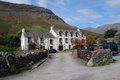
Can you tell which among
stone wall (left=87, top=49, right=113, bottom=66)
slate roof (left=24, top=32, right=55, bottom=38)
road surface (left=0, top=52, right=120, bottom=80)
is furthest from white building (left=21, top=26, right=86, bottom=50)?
road surface (left=0, top=52, right=120, bottom=80)

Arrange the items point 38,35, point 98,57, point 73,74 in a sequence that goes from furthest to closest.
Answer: point 38,35 < point 98,57 < point 73,74

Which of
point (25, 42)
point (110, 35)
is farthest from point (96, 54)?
point (110, 35)

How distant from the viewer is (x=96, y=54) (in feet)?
97.6

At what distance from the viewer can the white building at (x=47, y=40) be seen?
311 feet

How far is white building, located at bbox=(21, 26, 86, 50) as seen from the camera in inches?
3730

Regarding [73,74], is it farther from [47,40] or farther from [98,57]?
[47,40]

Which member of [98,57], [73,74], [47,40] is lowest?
[73,74]

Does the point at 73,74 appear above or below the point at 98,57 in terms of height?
below

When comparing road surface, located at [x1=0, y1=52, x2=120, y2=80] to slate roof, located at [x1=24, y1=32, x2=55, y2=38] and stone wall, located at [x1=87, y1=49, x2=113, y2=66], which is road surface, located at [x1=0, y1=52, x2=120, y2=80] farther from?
slate roof, located at [x1=24, y1=32, x2=55, y2=38]

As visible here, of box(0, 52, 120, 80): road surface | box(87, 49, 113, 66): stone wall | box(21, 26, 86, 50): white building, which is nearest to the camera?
box(0, 52, 120, 80): road surface

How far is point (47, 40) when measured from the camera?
96.8 m

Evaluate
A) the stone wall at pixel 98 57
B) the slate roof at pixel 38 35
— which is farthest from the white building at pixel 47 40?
the stone wall at pixel 98 57

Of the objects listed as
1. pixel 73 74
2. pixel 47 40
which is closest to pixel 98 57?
pixel 73 74

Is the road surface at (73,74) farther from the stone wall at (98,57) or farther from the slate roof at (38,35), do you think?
the slate roof at (38,35)
